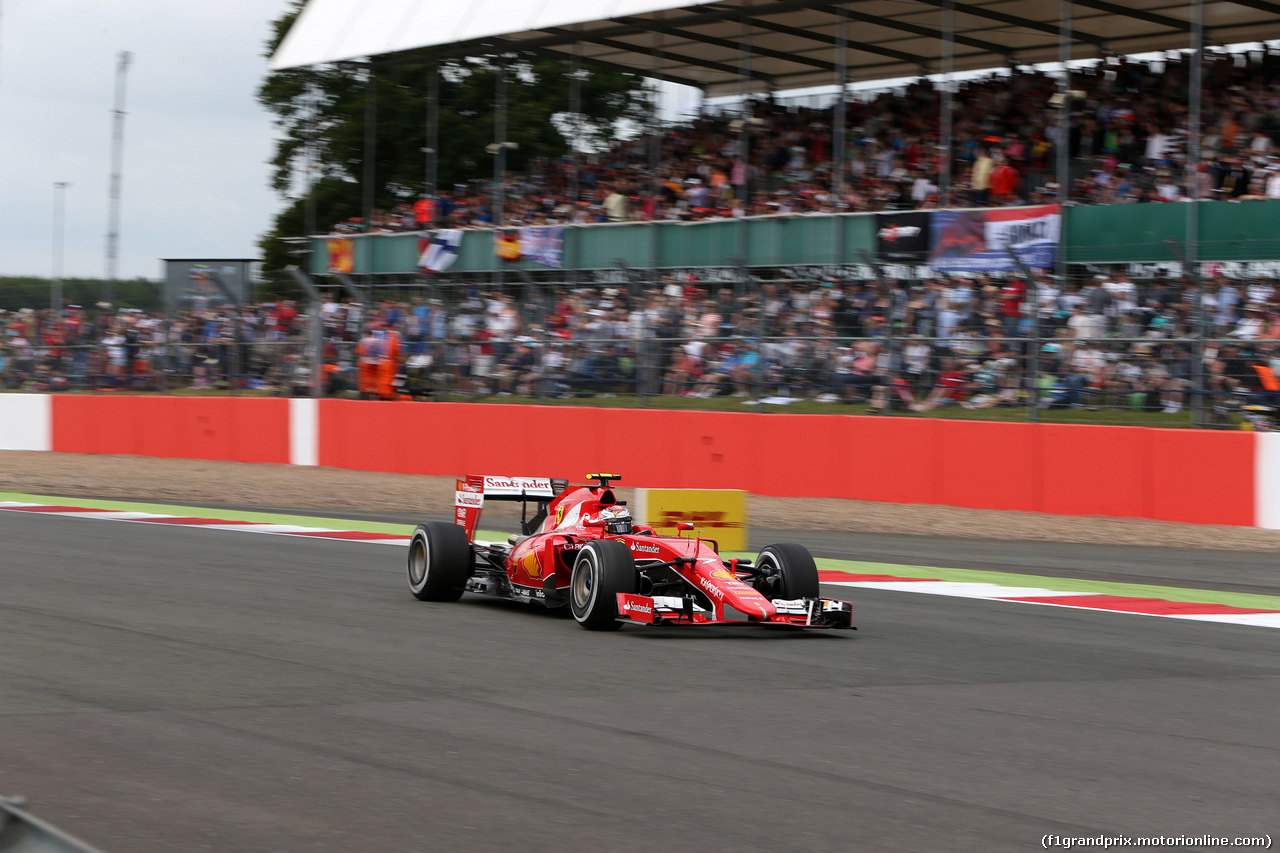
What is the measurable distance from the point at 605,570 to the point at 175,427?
1683 centimetres

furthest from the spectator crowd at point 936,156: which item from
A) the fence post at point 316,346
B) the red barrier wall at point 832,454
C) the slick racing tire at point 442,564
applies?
the slick racing tire at point 442,564

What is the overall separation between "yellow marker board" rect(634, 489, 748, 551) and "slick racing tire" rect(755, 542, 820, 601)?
0.86m

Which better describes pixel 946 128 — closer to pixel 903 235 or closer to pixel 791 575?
pixel 903 235

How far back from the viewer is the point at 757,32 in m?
27.3

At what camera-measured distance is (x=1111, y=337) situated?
14.7m

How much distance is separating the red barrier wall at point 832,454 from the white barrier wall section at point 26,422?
6.67 m

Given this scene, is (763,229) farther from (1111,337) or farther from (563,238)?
(1111,337)

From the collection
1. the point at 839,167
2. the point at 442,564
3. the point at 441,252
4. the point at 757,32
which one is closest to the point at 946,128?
the point at 839,167

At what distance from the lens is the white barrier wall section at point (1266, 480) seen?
517 inches

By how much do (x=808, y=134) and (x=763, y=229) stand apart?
227 cm

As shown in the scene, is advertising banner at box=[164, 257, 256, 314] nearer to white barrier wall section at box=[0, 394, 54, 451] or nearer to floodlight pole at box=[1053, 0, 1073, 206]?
white barrier wall section at box=[0, 394, 54, 451]

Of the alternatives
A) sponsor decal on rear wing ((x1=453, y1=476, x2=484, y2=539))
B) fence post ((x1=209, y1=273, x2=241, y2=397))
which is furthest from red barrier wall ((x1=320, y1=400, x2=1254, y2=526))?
sponsor decal on rear wing ((x1=453, y1=476, x2=484, y2=539))

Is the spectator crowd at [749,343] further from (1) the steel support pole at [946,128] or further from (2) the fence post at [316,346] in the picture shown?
(1) the steel support pole at [946,128]

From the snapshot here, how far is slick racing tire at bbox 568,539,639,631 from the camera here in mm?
7488
